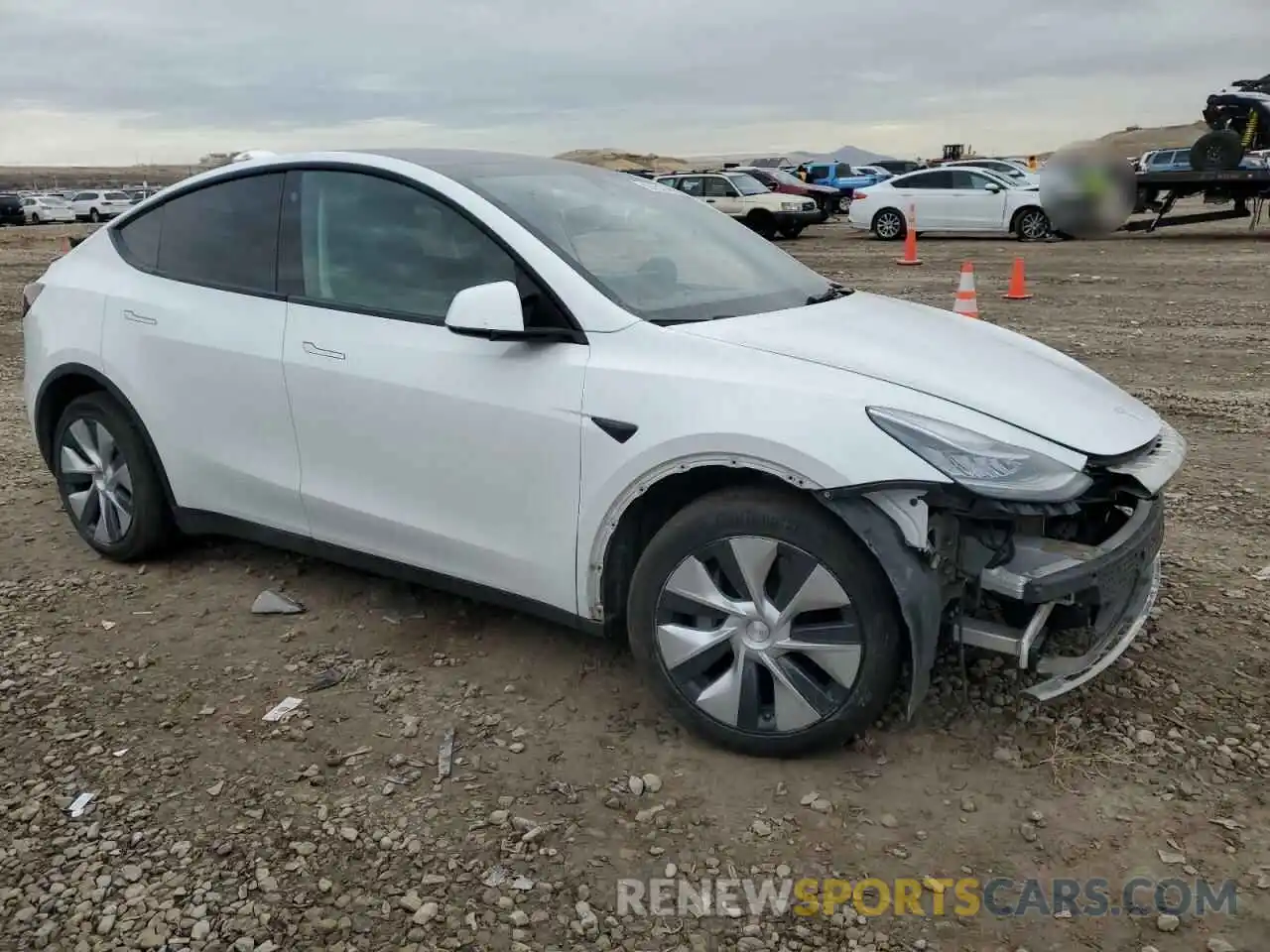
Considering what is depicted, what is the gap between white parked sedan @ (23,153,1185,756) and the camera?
9.25 feet

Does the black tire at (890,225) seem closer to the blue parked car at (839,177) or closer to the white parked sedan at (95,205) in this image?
the blue parked car at (839,177)

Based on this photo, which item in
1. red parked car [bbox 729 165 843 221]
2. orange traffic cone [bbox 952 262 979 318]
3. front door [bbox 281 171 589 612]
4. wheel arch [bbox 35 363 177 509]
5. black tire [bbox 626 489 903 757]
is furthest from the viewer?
red parked car [bbox 729 165 843 221]

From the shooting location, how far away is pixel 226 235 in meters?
4.13

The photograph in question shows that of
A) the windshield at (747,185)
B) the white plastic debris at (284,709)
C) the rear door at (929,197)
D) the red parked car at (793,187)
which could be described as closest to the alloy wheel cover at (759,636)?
the white plastic debris at (284,709)

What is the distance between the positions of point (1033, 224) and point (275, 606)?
61.6ft

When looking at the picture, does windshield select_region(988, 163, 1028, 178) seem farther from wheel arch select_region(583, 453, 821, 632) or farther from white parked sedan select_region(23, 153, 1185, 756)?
wheel arch select_region(583, 453, 821, 632)

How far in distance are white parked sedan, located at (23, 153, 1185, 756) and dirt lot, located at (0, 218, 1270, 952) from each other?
0.27 m

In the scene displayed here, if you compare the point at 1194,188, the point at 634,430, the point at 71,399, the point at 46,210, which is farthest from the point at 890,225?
the point at 46,210

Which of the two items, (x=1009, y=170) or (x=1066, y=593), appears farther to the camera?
(x=1009, y=170)

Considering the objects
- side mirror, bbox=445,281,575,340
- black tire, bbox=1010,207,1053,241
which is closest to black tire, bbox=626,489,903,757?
side mirror, bbox=445,281,575,340

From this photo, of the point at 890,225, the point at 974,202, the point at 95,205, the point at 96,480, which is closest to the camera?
the point at 96,480

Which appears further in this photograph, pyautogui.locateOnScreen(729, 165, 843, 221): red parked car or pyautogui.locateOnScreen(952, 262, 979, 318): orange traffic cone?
pyautogui.locateOnScreen(729, 165, 843, 221): red parked car

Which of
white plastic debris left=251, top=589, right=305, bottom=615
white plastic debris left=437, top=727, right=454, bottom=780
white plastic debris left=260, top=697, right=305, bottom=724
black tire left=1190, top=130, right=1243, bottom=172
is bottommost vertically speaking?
white plastic debris left=260, top=697, right=305, bottom=724

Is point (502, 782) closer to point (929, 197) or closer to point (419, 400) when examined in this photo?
point (419, 400)
